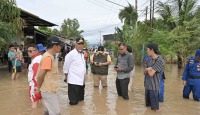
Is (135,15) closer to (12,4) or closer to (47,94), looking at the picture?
(12,4)

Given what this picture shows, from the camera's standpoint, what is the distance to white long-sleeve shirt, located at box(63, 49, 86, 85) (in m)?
4.39

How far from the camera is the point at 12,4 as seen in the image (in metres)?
8.55

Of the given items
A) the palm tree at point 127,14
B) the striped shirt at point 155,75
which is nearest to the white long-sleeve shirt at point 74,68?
the striped shirt at point 155,75

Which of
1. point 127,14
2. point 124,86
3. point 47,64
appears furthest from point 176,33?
point 127,14

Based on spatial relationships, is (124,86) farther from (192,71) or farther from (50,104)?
(50,104)

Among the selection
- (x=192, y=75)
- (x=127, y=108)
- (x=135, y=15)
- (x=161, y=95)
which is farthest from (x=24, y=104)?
(x=135, y=15)

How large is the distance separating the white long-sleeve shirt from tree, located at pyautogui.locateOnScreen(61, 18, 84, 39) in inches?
1390

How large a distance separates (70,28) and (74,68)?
3965 cm

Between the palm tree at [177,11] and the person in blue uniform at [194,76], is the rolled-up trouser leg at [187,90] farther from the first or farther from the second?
the palm tree at [177,11]

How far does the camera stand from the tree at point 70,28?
39.6 meters

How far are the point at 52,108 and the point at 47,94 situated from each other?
252 millimetres

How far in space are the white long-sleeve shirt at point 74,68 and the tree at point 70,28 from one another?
3530 cm

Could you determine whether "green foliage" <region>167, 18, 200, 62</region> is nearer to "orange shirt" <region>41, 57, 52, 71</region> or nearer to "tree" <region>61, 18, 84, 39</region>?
"orange shirt" <region>41, 57, 52, 71</region>

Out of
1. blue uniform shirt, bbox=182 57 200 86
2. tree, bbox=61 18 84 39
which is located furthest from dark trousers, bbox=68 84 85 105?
tree, bbox=61 18 84 39
